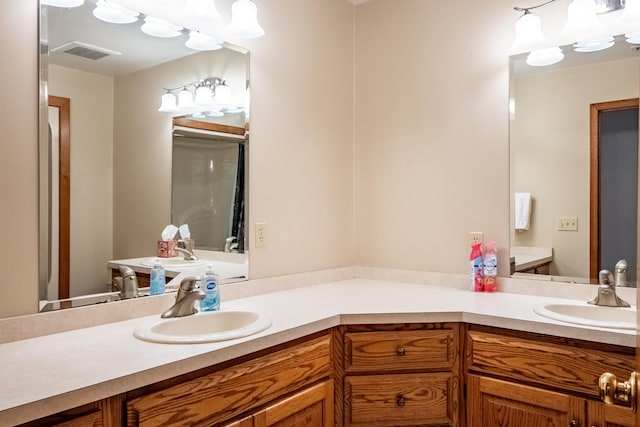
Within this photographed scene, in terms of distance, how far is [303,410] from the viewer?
5.14 feet

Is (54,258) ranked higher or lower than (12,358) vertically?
higher

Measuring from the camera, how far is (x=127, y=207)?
1.66 metres

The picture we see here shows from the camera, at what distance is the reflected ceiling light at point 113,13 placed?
1.55m

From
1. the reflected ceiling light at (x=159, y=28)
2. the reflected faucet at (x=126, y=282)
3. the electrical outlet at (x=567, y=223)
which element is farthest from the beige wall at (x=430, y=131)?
the reflected faucet at (x=126, y=282)

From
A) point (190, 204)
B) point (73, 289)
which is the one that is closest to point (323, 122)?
point (190, 204)

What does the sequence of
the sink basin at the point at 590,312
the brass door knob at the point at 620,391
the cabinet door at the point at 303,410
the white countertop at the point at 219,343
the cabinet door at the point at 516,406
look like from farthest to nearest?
the sink basin at the point at 590,312
the cabinet door at the point at 516,406
the cabinet door at the point at 303,410
the white countertop at the point at 219,343
the brass door knob at the point at 620,391

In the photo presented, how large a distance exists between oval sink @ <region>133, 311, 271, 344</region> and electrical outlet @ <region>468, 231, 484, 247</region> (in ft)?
3.70

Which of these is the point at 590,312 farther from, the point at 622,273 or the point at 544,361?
the point at 544,361

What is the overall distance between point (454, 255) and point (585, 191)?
63 cm

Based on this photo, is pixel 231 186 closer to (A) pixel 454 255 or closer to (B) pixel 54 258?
(B) pixel 54 258

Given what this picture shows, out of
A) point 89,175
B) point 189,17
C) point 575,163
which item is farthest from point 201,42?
point 575,163

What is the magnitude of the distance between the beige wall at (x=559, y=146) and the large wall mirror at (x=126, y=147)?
1.24 m

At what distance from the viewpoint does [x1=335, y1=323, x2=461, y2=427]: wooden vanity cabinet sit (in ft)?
5.74

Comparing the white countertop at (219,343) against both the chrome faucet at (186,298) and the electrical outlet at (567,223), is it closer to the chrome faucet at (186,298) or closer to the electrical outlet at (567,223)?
the chrome faucet at (186,298)
